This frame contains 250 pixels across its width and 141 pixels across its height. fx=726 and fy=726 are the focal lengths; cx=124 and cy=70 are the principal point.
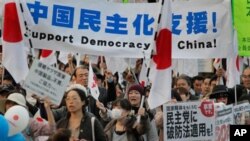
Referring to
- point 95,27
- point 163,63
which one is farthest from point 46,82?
point 163,63

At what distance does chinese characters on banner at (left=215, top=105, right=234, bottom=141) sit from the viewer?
8969 mm

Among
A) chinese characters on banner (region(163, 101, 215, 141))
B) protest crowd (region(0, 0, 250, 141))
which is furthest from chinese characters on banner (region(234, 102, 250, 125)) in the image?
chinese characters on banner (region(163, 101, 215, 141))

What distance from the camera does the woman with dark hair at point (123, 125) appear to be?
8227 millimetres

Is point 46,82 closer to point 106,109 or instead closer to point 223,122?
point 106,109

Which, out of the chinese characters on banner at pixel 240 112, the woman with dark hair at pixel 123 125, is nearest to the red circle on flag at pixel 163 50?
the woman with dark hair at pixel 123 125

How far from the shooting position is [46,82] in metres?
7.92

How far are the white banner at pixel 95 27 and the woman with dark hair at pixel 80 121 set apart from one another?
1033mm

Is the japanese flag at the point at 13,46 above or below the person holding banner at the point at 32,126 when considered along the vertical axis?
above

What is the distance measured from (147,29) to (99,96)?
5.27 ft

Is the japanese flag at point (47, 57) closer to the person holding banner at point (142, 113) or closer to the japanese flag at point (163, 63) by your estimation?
the japanese flag at point (163, 63)

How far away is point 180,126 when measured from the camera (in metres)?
8.66

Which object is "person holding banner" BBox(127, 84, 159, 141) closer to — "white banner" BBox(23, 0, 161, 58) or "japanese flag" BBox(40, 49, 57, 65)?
"white banner" BBox(23, 0, 161, 58)

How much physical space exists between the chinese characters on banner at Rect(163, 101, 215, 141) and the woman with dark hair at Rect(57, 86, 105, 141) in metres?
1.09

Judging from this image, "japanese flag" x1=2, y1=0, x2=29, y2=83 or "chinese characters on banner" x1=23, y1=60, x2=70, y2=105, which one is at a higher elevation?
"japanese flag" x1=2, y1=0, x2=29, y2=83
